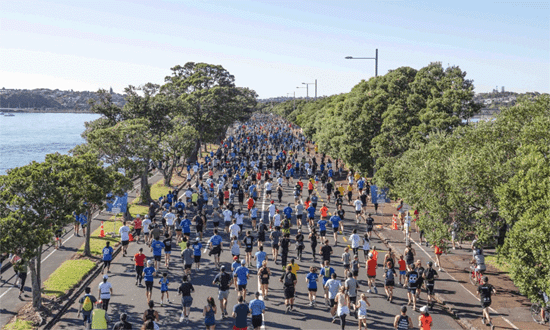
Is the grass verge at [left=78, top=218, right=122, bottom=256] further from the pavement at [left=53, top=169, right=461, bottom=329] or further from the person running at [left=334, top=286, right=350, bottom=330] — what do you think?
the person running at [left=334, top=286, right=350, bottom=330]

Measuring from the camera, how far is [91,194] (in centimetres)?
1648

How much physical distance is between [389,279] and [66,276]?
37.9 feet

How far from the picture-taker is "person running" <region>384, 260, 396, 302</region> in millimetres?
13828

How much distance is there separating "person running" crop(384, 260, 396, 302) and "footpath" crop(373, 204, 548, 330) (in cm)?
108

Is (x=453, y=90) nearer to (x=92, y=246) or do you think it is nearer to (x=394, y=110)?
(x=394, y=110)

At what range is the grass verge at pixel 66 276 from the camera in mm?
14784

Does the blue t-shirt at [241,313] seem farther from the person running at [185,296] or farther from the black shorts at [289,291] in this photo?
the black shorts at [289,291]

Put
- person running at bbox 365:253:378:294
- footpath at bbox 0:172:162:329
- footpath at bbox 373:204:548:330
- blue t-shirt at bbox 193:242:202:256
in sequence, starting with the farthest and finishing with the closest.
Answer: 1. blue t-shirt at bbox 193:242:202:256
2. person running at bbox 365:253:378:294
3. footpath at bbox 0:172:162:329
4. footpath at bbox 373:204:548:330

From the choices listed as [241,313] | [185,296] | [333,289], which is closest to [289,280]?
[333,289]

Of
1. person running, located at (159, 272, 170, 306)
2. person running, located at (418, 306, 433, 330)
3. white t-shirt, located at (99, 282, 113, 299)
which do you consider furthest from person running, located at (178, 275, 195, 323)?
person running, located at (418, 306, 433, 330)

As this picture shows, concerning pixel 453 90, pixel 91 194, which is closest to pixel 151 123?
pixel 91 194

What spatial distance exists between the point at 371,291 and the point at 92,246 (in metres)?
12.8

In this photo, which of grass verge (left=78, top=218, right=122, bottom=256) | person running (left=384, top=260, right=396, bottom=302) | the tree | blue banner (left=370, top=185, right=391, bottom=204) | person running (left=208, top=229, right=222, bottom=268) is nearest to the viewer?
person running (left=384, top=260, right=396, bottom=302)

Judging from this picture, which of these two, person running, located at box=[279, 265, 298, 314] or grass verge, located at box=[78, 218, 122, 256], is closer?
person running, located at box=[279, 265, 298, 314]
